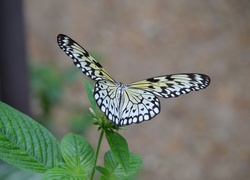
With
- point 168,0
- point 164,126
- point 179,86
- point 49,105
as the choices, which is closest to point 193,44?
point 168,0

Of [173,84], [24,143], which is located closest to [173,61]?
[173,84]

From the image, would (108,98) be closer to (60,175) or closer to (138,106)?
(138,106)

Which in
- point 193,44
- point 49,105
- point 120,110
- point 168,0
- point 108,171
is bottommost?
point 108,171

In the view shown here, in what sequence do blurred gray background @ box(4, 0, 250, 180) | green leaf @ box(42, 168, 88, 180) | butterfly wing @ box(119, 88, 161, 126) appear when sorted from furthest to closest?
blurred gray background @ box(4, 0, 250, 180) < butterfly wing @ box(119, 88, 161, 126) < green leaf @ box(42, 168, 88, 180)

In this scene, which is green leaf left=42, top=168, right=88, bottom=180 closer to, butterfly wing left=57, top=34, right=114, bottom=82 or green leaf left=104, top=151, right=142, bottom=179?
green leaf left=104, top=151, right=142, bottom=179

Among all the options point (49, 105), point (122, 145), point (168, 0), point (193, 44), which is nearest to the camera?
point (122, 145)

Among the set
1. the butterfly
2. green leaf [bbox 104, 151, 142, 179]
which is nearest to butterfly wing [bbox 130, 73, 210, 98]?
the butterfly

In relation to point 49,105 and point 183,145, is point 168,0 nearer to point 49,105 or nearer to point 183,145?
point 183,145
